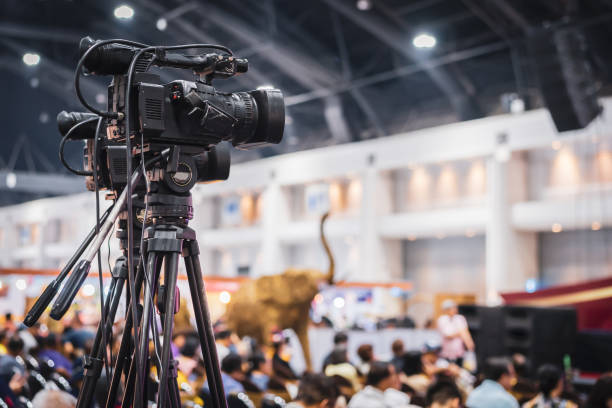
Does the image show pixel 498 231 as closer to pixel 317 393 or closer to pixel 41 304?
pixel 317 393

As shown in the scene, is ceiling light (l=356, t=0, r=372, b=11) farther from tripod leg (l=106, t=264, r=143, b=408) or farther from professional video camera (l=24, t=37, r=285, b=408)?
tripod leg (l=106, t=264, r=143, b=408)

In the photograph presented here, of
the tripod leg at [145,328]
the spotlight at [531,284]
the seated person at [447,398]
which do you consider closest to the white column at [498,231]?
the spotlight at [531,284]

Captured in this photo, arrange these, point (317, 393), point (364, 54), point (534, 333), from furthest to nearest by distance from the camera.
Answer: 1. point (364, 54)
2. point (534, 333)
3. point (317, 393)

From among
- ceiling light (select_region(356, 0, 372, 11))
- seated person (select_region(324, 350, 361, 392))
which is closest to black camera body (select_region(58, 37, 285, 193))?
seated person (select_region(324, 350, 361, 392))

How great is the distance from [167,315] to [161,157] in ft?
1.25

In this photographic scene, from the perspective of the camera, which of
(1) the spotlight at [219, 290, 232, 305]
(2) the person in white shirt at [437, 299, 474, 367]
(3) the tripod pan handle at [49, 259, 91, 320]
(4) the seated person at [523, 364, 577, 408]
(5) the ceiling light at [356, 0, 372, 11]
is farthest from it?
(5) the ceiling light at [356, 0, 372, 11]

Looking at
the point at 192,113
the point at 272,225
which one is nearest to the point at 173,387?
the point at 192,113

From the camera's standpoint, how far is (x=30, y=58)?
931cm

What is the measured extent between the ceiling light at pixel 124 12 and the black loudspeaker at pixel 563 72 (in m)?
5.72

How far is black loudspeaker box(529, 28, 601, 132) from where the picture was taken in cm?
1014

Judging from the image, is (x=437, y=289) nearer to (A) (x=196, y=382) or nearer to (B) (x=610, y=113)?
(B) (x=610, y=113)

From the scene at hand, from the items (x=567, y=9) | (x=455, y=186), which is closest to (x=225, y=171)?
(x=567, y=9)

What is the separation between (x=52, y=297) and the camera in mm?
1548

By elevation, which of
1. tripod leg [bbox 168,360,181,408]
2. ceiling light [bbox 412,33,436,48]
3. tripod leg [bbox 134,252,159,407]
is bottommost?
tripod leg [bbox 168,360,181,408]
